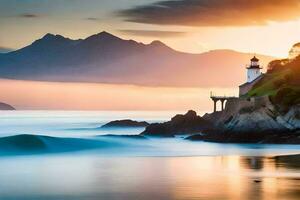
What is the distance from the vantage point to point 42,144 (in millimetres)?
65000

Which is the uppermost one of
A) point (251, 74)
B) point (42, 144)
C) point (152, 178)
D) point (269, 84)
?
point (251, 74)

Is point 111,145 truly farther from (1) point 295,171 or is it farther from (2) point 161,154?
(1) point 295,171

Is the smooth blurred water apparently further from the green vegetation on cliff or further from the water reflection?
the green vegetation on cliff

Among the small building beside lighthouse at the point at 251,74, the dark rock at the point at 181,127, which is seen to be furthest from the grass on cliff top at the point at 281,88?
the dark rock at the point at 181,127

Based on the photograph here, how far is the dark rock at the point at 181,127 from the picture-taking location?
83.4 metres

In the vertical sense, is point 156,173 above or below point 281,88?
below

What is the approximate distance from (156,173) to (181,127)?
44.3 metres

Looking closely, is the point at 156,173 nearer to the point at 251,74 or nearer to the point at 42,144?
the point at 42,144

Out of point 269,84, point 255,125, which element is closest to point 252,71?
point 269,84

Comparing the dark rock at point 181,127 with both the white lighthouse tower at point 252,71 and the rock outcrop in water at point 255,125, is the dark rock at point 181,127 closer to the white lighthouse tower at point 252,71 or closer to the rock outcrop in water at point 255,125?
the rock outcrop in water at point 255,125

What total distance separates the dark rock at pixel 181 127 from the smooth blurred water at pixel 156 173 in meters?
19.0

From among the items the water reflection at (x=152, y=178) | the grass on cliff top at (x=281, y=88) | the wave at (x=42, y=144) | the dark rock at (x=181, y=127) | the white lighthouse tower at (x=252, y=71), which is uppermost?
the white lighthouse tower at (x=252, y=71)

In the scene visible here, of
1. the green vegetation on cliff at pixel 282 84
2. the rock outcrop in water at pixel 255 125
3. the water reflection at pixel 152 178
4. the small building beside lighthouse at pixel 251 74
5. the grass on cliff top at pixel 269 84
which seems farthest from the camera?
the small building beside lighthouse at pixel 251 74

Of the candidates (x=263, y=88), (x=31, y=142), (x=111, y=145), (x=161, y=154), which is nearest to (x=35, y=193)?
(x=161, y=154)
